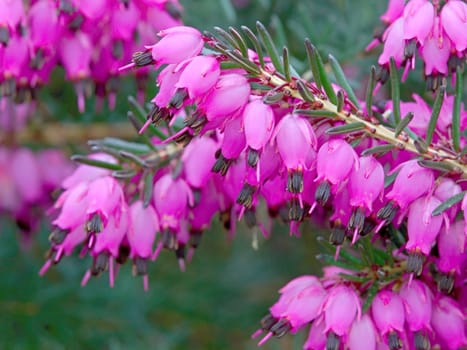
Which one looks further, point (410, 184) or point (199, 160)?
point (199, 160)

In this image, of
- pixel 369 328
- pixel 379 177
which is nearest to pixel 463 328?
pixel 369 328

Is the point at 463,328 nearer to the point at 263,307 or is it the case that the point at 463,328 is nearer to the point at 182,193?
the point at 182,193

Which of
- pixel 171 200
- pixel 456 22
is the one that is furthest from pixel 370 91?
pixel 171 200

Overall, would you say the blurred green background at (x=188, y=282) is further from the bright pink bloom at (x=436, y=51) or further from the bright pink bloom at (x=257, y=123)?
the bright pink bloom at (x=257, y=123)

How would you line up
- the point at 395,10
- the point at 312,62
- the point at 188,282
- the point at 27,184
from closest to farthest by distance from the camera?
the point at 312,62
the point at 395,10
the point at 27,184
the point at 188,282

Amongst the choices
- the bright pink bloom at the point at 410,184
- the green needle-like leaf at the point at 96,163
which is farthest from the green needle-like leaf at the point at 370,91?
the green needle-like leaf at the point at 96,163

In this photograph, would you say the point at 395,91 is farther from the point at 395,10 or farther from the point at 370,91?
the point at 395,10
